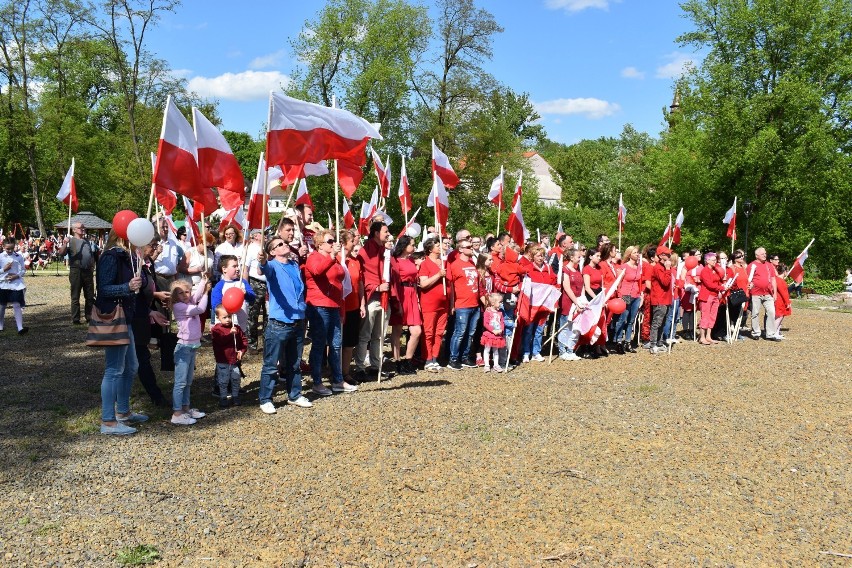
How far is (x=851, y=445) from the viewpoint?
23.0ft

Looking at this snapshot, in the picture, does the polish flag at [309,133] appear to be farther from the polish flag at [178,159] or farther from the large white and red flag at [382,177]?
the large white and red flag at [382,177]

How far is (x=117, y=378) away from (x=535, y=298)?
6.45 meters

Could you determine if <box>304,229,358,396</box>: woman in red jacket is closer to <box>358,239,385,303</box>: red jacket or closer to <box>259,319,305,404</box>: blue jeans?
<box>259,319,305,404</box>: blue jeans

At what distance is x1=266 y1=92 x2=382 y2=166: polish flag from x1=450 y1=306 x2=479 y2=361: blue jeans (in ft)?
9.87

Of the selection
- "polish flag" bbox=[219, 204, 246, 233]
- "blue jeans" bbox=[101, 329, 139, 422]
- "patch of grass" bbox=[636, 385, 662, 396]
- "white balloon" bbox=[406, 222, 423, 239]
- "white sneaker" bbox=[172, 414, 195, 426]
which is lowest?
"patch of grass" bbox=[636, 385, 662, 396]

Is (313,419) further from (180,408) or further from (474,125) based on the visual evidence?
(474,125)

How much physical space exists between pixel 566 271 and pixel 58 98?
135 ft

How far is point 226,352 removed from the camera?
7.79m

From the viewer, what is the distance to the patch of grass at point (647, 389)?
9.11 m

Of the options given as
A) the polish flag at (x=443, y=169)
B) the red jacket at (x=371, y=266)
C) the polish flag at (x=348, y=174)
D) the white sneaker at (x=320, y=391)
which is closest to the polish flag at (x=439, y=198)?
the polish flag at (x=443, y=169)

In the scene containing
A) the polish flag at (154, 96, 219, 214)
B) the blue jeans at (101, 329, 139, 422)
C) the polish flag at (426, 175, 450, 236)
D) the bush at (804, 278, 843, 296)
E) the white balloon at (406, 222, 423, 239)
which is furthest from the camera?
the bush at (804, 278, 843, 296)

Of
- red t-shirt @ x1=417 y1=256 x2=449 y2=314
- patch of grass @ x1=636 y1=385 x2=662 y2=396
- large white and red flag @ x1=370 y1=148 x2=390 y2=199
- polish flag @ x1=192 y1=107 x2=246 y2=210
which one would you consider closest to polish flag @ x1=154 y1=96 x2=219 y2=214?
polish flag @ x1=192 y1=107 x2=246 y2=210

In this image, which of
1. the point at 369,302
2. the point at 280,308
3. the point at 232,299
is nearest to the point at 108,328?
the point at 232,299

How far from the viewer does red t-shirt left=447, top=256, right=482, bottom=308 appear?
10148 millimetres
